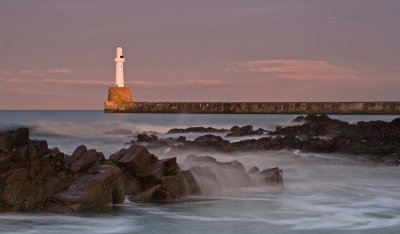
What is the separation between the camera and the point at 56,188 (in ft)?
24.2

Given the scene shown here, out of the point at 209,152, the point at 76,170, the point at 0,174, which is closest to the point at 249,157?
the point at 209,152

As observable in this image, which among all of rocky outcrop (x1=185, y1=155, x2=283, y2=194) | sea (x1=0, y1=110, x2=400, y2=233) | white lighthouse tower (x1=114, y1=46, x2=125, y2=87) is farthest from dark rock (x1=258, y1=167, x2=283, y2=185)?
white lighthouse tower (x1=114, y1=46, x2=125, y2=87)

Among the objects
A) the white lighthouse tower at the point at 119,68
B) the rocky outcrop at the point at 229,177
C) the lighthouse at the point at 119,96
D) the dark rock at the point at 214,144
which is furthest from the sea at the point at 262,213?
the lighthouse at the point at 119,96

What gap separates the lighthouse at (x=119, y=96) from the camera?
67.2 metres

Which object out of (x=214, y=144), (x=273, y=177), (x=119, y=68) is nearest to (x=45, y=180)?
(x=273, y=177)

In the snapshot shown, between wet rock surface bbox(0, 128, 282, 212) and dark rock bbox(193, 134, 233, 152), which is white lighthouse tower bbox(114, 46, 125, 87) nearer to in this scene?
dark rock bbox(193, 134, 233, 152)

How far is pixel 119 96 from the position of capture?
71.9 meters

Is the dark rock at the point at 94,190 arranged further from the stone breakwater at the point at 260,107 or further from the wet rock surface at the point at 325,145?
the stone breakwater at the point at 260,107

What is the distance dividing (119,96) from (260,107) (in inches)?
697

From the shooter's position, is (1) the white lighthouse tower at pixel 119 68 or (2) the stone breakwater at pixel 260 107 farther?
(2) the stone breakwater at pixel 260 107

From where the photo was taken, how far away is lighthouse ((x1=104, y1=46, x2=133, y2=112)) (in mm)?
67250

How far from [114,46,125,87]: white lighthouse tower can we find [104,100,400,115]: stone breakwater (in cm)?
411

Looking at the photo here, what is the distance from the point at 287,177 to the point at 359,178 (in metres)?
1.37

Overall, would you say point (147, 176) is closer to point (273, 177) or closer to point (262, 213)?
point (262, 213)
